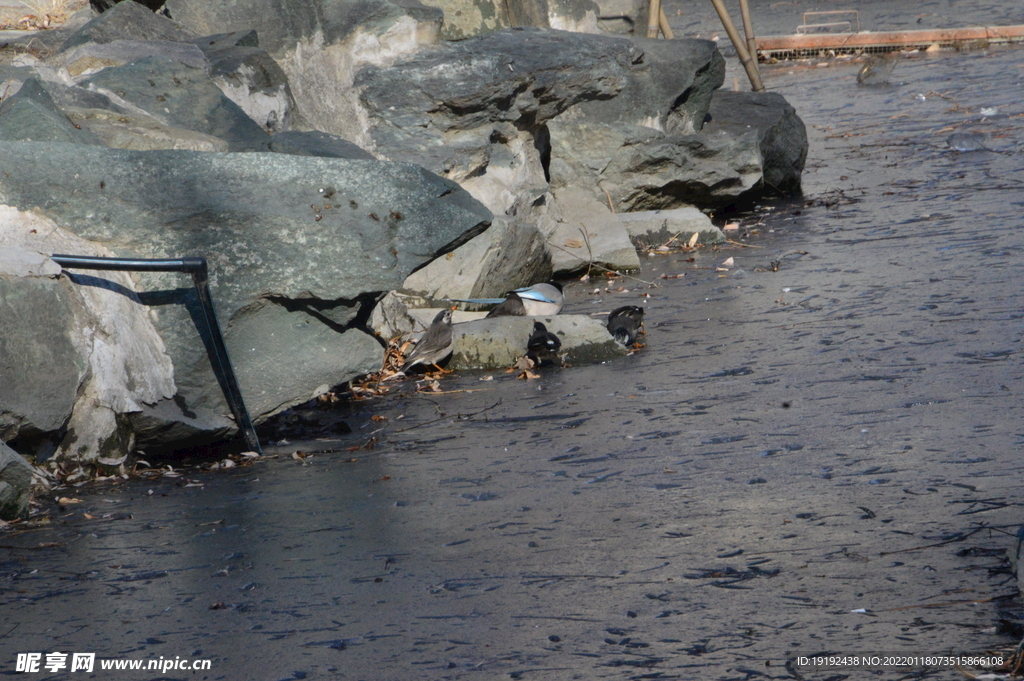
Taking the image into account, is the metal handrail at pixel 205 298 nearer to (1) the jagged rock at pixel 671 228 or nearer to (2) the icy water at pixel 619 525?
(2) the icy water at pixel 619 525

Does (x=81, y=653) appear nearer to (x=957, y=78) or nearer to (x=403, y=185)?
(x=403, y=185)

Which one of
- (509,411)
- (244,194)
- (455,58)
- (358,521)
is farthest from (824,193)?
(358,521)

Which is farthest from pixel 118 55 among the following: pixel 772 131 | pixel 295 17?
pixel 772 131

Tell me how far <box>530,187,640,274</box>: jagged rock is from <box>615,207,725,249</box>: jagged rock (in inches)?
11.9

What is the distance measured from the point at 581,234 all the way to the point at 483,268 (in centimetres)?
141

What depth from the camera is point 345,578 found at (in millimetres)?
3059

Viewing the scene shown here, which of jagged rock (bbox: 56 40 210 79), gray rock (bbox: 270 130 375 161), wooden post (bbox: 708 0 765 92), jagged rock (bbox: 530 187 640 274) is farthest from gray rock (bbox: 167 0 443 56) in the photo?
wooden post (bbox: 708 0 765 92)

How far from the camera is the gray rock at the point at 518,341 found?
18.0 ft

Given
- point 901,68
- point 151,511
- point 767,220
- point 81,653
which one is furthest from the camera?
point 901,68

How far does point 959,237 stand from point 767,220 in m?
2.00

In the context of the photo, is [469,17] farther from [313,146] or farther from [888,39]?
[888,39]

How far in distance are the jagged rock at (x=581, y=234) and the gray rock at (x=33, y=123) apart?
3.64 meters

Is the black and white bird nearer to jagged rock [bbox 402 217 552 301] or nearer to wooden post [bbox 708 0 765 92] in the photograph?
jagged rock [bbox 402 217 552 301]

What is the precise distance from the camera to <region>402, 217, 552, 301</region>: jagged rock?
22.2ft
